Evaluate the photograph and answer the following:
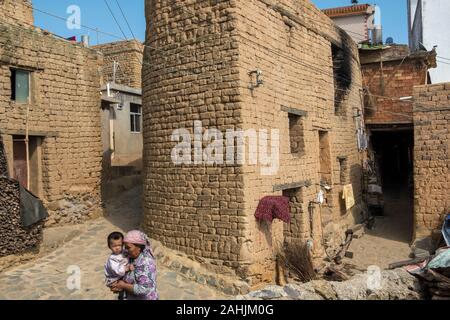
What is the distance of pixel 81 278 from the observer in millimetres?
7281

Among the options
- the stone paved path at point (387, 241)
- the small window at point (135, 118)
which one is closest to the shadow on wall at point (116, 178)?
the small window at point (135, 118)

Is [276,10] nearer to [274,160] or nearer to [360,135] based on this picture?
[274,160]

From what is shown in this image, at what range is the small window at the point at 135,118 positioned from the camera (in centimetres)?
1644

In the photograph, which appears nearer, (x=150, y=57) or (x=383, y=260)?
(x=150, y=57)

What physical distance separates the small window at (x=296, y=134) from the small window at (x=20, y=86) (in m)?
6.48

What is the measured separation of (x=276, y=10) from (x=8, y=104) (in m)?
6.49

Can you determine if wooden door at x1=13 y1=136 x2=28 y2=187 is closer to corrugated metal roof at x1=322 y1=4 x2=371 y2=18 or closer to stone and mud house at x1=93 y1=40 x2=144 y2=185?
stone and mud house at x1=93 y1=40 x2=144 y2=185

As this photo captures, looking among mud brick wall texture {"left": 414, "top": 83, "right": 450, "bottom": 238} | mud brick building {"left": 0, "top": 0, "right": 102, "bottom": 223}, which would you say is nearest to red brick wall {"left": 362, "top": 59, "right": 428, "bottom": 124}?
mud brick wall texture {"left": 414, "top": 83, "right": 450, "bottom": 238}

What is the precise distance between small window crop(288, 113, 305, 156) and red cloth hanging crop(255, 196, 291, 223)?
251 cm

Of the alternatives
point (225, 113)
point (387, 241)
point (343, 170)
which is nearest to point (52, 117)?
point (225, 113)

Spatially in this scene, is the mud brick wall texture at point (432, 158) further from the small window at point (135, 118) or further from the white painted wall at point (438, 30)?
the white painted wall at point (438, 30)

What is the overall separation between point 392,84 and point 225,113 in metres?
11.3

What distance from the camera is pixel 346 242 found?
11.7 m

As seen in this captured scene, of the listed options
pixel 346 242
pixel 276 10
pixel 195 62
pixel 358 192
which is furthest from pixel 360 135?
pixel 195 62
